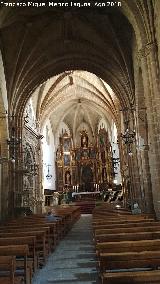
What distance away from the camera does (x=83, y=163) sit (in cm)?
4406

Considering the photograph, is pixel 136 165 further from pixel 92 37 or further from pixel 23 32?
pixel 23 32

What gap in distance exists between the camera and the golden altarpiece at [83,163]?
136 feet

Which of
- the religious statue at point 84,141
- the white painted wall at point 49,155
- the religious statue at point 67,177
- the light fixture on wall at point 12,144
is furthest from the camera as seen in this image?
Answer: the religious statue at point 84,141

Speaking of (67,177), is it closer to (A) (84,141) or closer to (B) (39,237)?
(A) (84,141)

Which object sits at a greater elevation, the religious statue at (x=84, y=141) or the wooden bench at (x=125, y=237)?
the religious statue at (x=84, y=141)

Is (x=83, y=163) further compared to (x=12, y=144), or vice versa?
(x=83, y=163)

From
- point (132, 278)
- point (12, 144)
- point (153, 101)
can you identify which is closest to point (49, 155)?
point (12, 144)

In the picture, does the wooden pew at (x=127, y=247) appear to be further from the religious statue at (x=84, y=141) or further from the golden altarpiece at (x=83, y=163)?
the religious statue at (x=84, y=141)

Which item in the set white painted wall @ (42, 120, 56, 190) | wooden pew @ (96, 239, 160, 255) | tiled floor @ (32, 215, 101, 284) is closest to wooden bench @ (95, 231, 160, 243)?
tiled floor @ (32, 215, 101, 284)

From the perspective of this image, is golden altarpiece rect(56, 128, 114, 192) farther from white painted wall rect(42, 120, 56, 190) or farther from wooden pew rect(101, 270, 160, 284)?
wooden pew rect(101, 270, 160, 284)

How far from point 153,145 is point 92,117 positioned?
31.0 m

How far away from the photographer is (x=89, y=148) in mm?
44094

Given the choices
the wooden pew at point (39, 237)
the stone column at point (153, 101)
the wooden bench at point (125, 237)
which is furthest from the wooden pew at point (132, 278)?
the stone column at point (153, 101)

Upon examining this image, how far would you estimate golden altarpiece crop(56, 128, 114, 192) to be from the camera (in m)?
41.6
